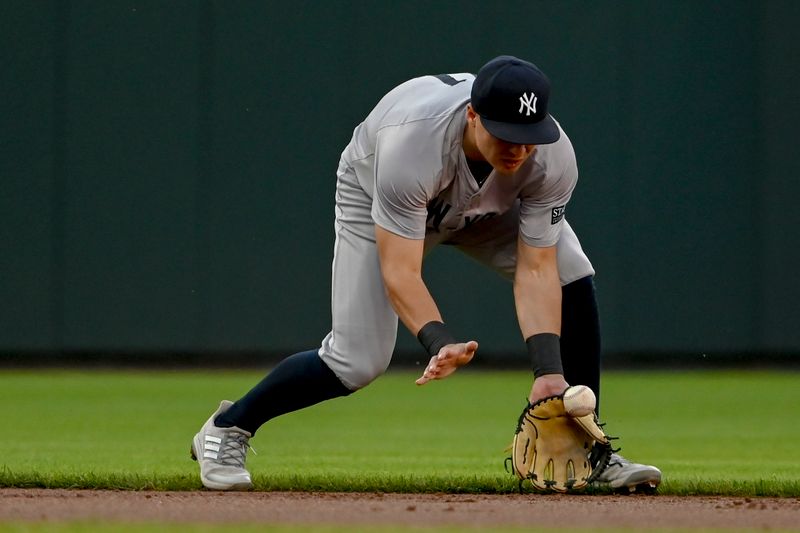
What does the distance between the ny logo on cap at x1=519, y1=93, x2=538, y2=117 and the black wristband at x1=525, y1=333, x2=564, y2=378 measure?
69cm

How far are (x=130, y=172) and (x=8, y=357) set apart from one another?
1363 millimetres

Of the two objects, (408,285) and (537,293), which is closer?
(408,285)

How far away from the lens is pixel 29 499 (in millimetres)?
3902

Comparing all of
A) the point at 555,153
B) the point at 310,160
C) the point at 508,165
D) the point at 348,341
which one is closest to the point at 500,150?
the point at 508,165

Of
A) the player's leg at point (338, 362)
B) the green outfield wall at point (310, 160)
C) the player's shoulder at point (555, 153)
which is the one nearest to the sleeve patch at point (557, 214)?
the player's shoulder at point (555, 153)

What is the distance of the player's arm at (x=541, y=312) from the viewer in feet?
13.1

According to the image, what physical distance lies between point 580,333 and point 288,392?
881 mm

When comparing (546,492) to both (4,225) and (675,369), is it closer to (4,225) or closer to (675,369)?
(675,369)

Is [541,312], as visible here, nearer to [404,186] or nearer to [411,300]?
[411,300]

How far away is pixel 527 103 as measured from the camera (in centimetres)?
362

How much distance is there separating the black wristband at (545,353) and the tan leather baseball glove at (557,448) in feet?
0.26

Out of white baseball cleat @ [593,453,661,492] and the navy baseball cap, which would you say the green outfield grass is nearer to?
white baseball cleat @ [593,453,661,492]

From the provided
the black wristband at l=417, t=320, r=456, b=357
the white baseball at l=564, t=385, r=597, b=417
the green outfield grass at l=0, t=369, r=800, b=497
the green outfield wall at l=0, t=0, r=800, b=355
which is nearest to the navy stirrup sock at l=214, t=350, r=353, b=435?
the green outfield grass at l=0, t=369, r=800, b=497

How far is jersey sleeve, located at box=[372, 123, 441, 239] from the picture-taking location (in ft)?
12.3
